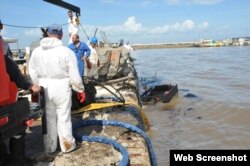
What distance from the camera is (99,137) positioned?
573 cm

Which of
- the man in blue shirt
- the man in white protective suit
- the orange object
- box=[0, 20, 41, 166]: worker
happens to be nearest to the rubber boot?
box=[0, 20, 41, 166]: worker

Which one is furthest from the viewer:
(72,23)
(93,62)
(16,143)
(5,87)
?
(72,23)

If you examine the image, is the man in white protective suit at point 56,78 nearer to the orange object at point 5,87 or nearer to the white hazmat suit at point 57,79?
the white hazmat suit at point 57,79

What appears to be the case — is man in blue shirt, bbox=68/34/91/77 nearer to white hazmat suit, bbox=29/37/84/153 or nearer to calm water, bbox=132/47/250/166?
white hazmat suit, bbox=29/37/84/153

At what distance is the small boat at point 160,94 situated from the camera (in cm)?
1744

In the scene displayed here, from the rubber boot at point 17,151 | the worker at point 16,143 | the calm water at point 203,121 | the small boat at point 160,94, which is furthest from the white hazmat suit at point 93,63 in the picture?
the small boat at point 160,94

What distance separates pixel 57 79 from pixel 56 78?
20 mm

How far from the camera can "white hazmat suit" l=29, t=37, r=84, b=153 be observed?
5.05 metres

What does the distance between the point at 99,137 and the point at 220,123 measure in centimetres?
952

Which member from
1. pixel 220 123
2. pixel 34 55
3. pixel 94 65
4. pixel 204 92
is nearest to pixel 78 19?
pixel 94 65

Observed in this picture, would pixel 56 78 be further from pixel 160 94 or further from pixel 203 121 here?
pixel 160 94

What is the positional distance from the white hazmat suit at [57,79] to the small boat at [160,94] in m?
12.2

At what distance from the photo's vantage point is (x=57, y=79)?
5.09 metres

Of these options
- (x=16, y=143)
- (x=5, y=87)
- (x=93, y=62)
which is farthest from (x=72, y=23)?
(x=5, y=87)
